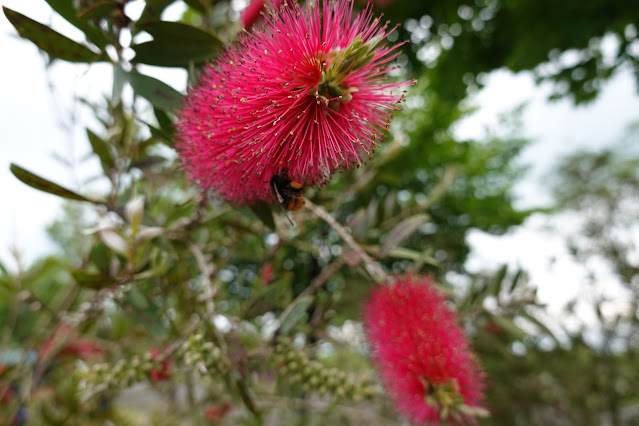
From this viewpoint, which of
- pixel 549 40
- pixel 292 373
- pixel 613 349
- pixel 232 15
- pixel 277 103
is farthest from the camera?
pixel 613 349

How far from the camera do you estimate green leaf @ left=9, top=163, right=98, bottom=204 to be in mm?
399

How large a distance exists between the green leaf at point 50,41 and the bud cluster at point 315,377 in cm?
40

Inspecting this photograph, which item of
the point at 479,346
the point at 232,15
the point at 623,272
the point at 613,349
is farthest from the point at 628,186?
the point at 232,15

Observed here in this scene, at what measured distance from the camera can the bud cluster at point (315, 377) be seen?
475 mm

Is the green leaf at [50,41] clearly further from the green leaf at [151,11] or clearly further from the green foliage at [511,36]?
the green foliage at [511,36]

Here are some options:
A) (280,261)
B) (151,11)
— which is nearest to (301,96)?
(151,11)

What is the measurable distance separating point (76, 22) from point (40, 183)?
17 cm

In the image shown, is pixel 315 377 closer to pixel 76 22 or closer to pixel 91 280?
pixel 91 280

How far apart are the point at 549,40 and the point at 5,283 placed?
1.59 meters

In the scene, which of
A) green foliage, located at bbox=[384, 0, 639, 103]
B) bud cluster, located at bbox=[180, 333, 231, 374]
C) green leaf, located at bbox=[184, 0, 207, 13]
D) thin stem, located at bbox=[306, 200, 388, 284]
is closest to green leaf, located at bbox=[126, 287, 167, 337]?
bud cluster, located at bbox=[180, 333, 231, 374]

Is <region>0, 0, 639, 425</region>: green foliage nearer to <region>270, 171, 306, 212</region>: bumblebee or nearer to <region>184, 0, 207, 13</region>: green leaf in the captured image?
<region>184, 0, 207, 13</region>: green leaf

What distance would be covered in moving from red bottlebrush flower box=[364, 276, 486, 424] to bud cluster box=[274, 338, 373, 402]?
0.18 ft

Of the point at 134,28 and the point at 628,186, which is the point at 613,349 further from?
the point at 134,28

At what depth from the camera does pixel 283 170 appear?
0.37 metres
